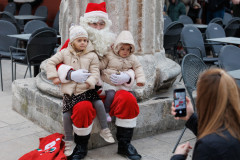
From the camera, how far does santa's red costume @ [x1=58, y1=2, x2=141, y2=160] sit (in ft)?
10.9

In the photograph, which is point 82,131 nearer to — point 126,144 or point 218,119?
point 126,144

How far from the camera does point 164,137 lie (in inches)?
164

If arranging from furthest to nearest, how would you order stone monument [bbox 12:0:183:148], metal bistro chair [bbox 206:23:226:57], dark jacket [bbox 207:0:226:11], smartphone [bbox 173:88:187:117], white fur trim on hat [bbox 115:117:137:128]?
dark jacket [bbox 207:0:226:11]
metal bistro chair [bbox 206:23:226:57]
stone monument [bbox 12:0:183:148]
white fur trim on hat [bbox 115:117:137:128]
smartphone [bbox 173:88:187:117]

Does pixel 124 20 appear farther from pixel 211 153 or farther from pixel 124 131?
pixel 211 153

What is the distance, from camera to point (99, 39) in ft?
11.6

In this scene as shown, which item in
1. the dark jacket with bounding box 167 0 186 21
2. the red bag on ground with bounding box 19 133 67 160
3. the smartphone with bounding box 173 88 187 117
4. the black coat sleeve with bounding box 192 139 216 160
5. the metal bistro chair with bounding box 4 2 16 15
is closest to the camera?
the black coat sleeve with bounding box 192 139 216 160

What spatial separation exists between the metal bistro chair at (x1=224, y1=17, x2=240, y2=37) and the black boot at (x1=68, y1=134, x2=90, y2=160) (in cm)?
505

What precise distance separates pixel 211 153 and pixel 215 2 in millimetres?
8730

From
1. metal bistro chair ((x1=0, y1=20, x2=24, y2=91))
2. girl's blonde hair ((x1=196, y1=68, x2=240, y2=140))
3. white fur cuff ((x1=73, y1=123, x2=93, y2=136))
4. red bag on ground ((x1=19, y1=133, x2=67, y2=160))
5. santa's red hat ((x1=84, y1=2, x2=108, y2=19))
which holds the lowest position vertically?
red bag on ground ((x1=19, y1=133, x2=67, y2=160))

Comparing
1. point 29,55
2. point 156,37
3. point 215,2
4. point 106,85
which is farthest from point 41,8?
point 106,85

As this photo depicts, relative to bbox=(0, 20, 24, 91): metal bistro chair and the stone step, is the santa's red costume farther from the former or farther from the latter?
bbox=(0, 20, 24, 91): metal bistro chair

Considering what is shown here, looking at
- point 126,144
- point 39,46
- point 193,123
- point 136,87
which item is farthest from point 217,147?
point 39,46

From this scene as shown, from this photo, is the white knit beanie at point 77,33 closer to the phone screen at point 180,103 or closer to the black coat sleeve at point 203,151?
the phone screen at point 180,103

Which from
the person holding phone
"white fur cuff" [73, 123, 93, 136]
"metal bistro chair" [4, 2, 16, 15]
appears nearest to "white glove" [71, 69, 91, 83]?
"white fur cuff" [73, 123, 93, 136]
